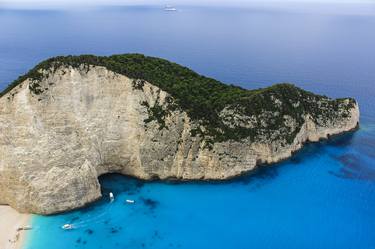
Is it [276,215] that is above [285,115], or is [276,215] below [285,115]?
below

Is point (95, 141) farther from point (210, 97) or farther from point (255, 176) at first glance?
point (255, 176)

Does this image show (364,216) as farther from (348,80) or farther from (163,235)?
(348,80)

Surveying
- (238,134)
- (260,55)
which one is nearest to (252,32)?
(260,55)

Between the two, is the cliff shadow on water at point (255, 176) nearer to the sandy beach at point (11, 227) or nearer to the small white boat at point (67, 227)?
the small white boat at point (67, 227)

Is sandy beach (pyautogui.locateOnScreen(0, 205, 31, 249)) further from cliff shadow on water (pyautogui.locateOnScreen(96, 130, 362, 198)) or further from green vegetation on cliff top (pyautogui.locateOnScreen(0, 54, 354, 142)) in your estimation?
green vegetation on cliff top (pyautogui.locateOnScreen(0, 54, 354, 142))

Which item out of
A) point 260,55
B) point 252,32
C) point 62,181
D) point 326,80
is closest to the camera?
point 62,181

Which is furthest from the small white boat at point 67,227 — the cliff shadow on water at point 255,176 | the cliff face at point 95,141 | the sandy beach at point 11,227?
the cliff shadow on water at point 255,176

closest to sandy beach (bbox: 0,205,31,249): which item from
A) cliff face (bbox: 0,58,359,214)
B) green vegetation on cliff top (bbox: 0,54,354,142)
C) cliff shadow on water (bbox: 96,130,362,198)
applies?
cliff face (bbox: 0,58,359,214)
